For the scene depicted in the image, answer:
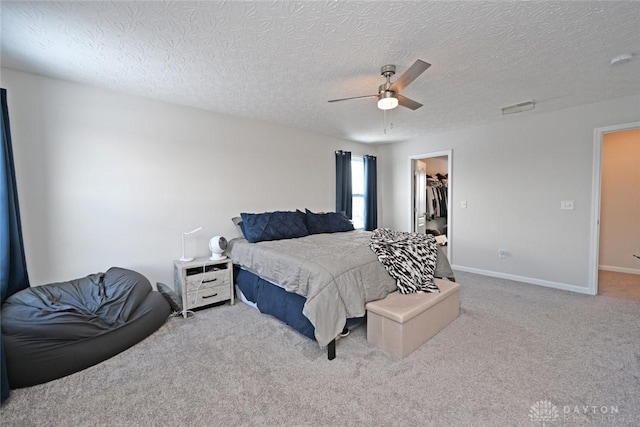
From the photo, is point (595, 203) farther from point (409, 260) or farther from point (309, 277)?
point (309, 277)

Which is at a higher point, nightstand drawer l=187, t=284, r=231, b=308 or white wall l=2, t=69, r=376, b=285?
white wall l=2, t=69, r=376, b=285

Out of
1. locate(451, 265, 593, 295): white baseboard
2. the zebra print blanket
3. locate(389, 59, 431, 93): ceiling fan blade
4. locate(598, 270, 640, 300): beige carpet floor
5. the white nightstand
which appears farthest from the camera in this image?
locate(451, 265, 593, 295): white baseboard

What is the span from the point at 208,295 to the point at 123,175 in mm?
1605

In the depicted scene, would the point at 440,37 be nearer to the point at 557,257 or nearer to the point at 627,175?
the point at 557,257

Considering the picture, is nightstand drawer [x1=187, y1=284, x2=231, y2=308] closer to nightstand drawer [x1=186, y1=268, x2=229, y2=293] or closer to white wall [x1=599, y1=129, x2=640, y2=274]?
nightstand drawer [x1=186, y1=268, x2=229, y2=293]

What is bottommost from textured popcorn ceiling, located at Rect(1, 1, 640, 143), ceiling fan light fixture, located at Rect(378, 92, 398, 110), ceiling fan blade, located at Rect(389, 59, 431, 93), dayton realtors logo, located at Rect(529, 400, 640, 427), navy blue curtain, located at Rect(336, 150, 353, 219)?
dayton realtors logo, located at Rect(529, 400, 640, 427)

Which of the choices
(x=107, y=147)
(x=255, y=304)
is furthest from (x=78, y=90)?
(x=255, y=304)

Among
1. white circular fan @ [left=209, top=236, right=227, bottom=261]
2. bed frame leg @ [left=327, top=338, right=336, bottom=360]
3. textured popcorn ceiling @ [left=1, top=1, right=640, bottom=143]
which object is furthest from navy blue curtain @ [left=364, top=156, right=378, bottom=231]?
bed frame leg @ [left=327, top=338, right=336, bottom=360]

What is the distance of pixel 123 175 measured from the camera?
2879mm

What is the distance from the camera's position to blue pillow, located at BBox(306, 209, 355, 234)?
13.0ft

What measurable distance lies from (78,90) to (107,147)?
0.57m

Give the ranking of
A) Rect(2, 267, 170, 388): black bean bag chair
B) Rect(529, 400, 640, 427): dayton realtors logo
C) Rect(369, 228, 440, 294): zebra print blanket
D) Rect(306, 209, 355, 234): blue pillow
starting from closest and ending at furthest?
Rect(529, 400, 640, 427): dayton realtors logo, Rect(2, 267, 170, 388): black bean bag chair, Rect(369, 228, 440, 294): zebra print blanket, Rect(306, 209, 355, 234): blue pillow

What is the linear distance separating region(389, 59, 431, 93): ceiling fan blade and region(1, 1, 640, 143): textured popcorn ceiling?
0.62 feet

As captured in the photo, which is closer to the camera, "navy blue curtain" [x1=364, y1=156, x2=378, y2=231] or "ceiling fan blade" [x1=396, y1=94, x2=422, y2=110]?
"ceiling fan blade" [x1=396, y1=94, x2=422, y2=110]
